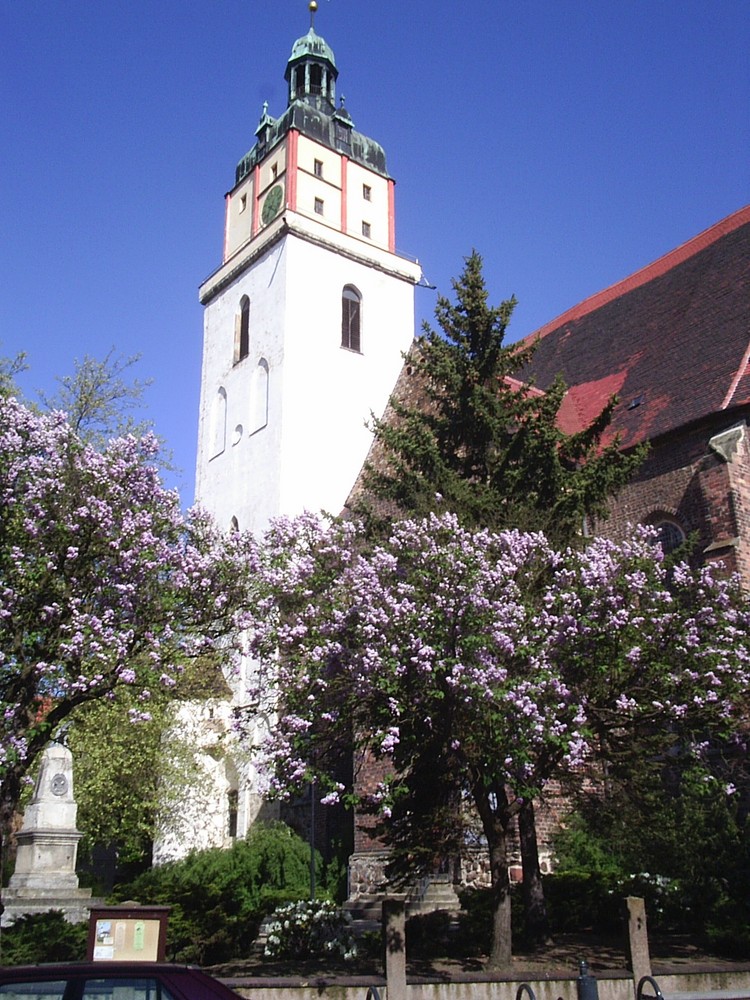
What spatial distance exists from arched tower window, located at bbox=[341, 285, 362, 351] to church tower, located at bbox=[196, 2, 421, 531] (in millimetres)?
39

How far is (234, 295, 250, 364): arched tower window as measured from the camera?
103 feet

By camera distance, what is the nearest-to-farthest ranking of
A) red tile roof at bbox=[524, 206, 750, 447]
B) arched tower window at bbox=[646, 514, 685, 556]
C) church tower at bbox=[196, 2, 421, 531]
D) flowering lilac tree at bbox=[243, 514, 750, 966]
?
1. flowering lilac tree at bbox=[243, 514, 750, 966]
2. arched tower window at bbox=[646, 514, 685, 556]
3. red tile roof at bbox=[524, 206, 750, 447]
4. church tower at bbox=[196, 2, 421, 531]

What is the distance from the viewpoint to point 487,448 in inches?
614

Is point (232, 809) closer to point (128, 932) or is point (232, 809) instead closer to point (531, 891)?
point (531, 891)

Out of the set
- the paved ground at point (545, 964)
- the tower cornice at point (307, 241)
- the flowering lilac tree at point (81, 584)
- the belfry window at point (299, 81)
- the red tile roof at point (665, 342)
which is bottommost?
the paved ground at point (545, 964)

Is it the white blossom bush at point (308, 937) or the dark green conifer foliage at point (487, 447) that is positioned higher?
the dark green conifer foliage at point (487, 447)

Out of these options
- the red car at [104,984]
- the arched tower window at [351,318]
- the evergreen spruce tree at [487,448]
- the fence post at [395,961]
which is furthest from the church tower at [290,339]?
the red car at [104,984]

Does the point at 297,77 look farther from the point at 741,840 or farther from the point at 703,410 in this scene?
the point at 741,840

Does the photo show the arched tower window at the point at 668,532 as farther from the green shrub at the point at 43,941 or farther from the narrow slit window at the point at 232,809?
the narrow slit window at the point at 232,809

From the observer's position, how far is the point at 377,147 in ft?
112

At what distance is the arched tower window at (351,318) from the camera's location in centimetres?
Answer: 3081

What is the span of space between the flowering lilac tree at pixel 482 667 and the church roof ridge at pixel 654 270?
11.6 m

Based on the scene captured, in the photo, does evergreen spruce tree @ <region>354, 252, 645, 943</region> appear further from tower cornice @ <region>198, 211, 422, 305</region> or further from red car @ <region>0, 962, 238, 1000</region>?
tower cornice @ <region>198, 211, 422, 305</region>

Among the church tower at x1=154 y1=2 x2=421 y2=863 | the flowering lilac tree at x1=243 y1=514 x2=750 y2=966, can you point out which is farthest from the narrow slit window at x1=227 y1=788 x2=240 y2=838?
the flowering lilac tree at x1=243 y1=514 x2=750 y2=966
